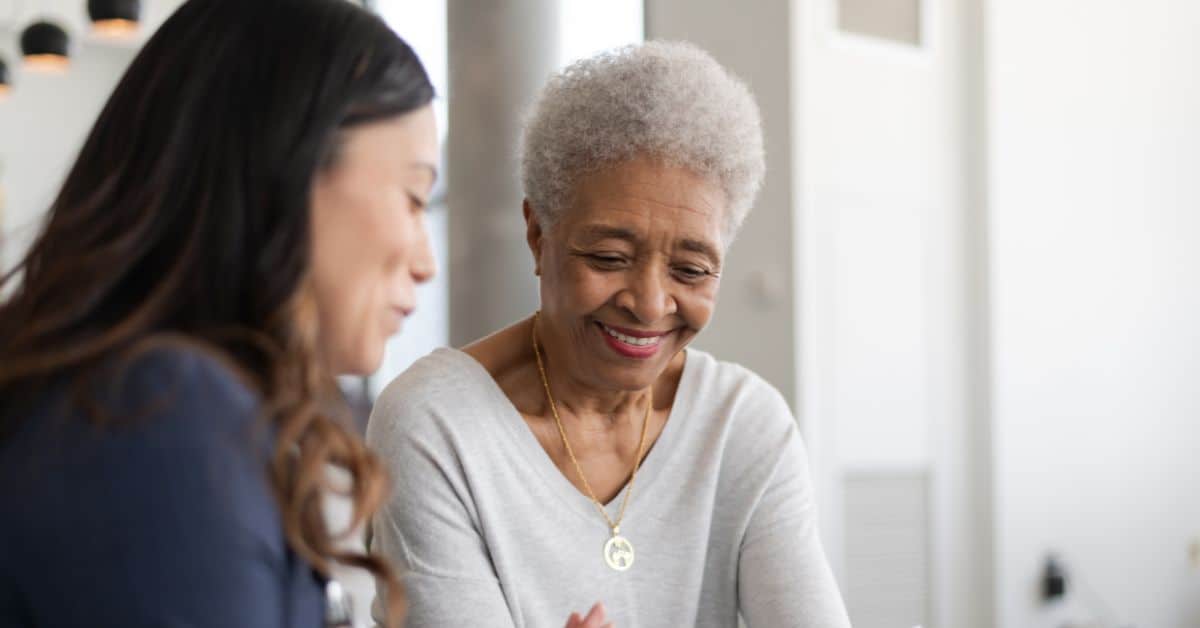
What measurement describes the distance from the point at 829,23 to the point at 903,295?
37.0 inches

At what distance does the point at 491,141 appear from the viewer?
3256 mm

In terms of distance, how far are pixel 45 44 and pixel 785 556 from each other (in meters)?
2.84

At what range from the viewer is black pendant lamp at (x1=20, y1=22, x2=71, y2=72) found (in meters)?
3.56

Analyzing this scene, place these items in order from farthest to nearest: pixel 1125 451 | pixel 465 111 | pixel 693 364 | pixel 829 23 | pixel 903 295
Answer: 1. pixel 1125 451
2. pixel 903 295
3. pixel 829 23
4. pixel 465 111
5. pixel 693 364

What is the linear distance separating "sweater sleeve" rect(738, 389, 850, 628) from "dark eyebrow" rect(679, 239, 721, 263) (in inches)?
11.1

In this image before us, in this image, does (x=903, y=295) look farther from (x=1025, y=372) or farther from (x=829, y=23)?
(x=829, y=23)

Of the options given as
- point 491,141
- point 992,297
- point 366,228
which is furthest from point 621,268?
point 992,297

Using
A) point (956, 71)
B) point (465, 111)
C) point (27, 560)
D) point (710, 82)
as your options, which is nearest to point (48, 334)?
point (27, 560)

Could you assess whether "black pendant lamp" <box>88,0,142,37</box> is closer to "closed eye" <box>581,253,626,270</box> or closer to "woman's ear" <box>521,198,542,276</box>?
"woman's ear" <box>521,198,542,276</box>

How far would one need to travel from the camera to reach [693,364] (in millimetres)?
1834

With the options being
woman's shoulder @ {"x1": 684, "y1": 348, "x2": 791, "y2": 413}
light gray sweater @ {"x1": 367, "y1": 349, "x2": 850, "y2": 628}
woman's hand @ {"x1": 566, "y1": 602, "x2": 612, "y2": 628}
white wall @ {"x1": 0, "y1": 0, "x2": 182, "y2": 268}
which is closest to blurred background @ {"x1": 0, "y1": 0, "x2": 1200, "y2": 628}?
woman's shoulder @ {"x1": 684, "y1": 348, "x2": 791, "y2": 413}

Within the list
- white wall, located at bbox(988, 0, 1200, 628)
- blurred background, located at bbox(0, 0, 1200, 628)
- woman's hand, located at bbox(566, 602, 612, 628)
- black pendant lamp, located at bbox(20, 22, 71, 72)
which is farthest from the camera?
white wall, located at bbox(988, 0, 1200, 628)

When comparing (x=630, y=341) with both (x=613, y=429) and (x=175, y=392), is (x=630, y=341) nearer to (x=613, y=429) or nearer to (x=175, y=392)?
(x=613, y=429)

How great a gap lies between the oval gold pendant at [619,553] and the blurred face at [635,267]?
0.66 feet
